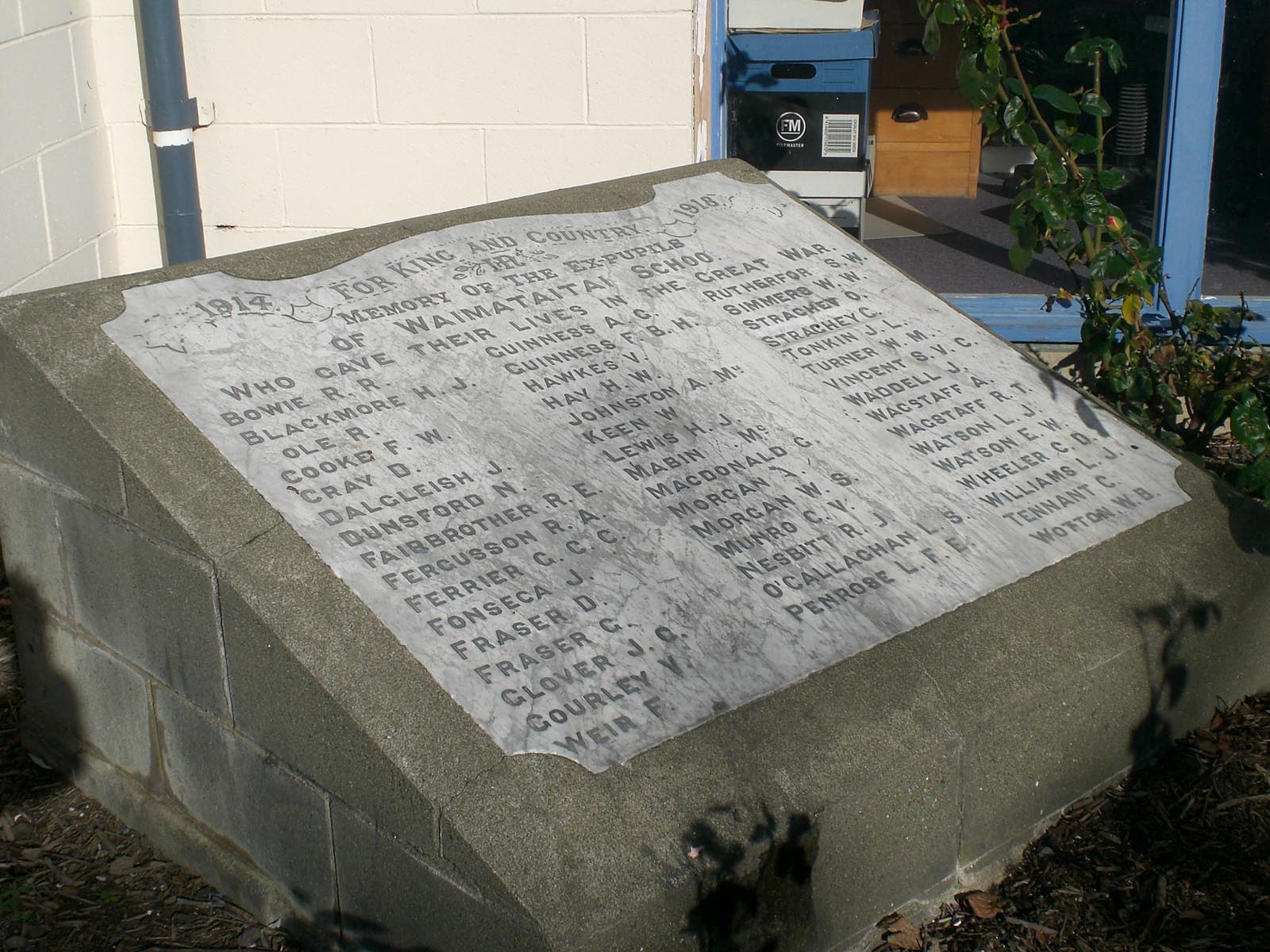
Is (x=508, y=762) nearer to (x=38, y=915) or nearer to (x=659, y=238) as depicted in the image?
(x=38, y=915)

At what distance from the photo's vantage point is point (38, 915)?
8.21 ft

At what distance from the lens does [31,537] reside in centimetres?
267

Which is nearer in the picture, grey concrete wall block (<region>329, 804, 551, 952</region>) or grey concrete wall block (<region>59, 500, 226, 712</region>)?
grey concrete wall block (<region>329, 804, 551, 952</region>)

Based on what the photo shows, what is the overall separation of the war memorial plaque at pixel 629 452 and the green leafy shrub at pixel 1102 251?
0.40 m

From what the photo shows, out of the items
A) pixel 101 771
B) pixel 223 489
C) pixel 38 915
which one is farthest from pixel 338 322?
pixel 38 915

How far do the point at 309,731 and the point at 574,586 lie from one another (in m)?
0.48

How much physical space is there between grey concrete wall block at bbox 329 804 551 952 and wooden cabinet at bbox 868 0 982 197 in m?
4.80

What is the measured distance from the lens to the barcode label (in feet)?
16.6

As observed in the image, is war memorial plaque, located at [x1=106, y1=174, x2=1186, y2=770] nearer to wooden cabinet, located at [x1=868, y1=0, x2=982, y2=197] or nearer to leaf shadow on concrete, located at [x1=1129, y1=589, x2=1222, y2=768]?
leaf shadow on concrete, located at [x1=1129, y1=589, x2=1222, y2=768]

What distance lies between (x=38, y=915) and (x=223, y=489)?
961 millimetres

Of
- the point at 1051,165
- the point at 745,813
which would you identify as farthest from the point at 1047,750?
the point at 1051,165

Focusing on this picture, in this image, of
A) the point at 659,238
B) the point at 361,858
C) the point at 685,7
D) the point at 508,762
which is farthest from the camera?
the point at 685,7

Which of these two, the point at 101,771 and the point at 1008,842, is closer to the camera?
the point at 1008,842

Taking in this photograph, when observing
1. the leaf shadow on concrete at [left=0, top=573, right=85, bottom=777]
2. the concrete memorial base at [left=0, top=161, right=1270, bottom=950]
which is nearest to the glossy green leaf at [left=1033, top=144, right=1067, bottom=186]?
the concrete memorial base at [left=0, top=161, right=1270, bottom=950]
